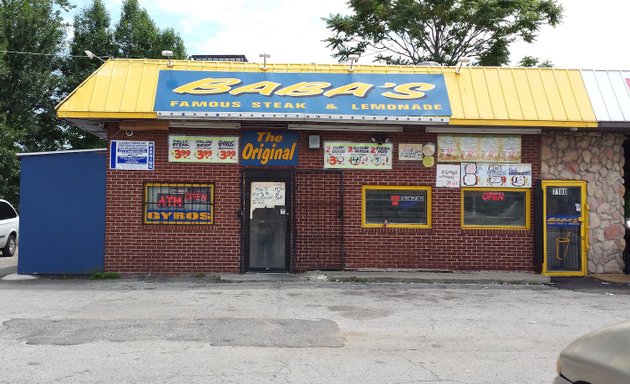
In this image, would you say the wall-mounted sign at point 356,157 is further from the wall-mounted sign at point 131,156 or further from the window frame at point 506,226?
the wall-mounted sign at point 131,156

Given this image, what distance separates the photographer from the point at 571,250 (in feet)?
42.1

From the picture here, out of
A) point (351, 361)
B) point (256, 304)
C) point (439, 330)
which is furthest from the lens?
point (256, 304)

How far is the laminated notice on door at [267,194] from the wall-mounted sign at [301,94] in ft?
5.35

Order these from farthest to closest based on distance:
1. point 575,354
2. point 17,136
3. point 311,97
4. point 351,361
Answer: point 17,136 < point 311,97 < point 351,361 < point 575,354

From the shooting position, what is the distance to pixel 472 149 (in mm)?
12602

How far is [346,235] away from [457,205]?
99.5 inches

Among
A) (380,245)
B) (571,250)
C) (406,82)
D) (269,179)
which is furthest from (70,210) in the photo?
(571,250)

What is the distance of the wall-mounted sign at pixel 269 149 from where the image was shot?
12414 mm

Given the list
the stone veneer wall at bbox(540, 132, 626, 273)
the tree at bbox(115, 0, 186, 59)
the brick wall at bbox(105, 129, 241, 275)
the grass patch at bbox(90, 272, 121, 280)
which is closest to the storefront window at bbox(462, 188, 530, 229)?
the stone veneer wall at bbox(540, 132, 626, 273)

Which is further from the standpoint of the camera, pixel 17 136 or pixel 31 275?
pixel 17 136

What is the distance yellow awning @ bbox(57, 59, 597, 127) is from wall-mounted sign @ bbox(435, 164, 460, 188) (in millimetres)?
1101

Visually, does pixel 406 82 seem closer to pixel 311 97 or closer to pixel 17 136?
pixel 311 97

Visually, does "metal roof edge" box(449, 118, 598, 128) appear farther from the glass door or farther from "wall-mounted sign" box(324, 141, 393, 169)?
the glass door

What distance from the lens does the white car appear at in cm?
1715
